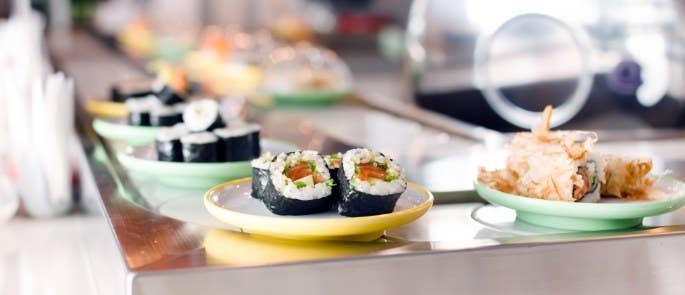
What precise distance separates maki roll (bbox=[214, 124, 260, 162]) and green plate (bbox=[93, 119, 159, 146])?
0.35 metres

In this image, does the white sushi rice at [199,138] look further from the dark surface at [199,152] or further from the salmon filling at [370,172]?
the salmon filling at [370,172]

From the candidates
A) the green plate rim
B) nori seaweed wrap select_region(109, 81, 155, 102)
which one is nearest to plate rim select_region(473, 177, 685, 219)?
nori seaweed wrap select_region(109, 81, 155, 102)

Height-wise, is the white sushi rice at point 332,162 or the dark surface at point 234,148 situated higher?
the white sushi rice at point 332,162

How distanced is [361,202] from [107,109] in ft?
4.72

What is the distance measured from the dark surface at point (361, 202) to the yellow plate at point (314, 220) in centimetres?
1

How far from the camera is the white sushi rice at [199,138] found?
1.80 metres

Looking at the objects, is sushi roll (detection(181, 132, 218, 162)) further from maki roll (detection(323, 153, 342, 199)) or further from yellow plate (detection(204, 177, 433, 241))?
maki roll (detection(323, 153, 342, 199))

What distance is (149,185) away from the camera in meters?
1.89

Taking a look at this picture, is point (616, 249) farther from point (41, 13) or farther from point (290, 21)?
point (41, 13)

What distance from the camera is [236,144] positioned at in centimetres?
184

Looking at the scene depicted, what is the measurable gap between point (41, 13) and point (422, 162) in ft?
20.8

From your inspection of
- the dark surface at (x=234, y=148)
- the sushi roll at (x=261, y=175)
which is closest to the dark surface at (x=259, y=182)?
the sushi roll at (x=261, y=175)

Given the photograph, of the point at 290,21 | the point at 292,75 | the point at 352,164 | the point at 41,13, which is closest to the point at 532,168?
the point at 352,164

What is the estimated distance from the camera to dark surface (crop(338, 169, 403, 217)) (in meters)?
1.38
